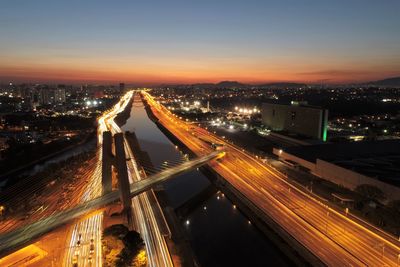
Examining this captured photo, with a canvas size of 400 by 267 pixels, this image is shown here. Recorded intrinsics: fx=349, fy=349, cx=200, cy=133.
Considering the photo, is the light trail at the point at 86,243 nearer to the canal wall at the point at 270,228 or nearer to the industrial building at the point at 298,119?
the canal wall at the point at 270,228

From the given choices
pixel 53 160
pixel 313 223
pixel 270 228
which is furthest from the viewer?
pixel 53 160

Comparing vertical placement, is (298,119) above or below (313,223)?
above

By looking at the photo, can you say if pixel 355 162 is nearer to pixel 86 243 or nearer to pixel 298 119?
pixel 298 119

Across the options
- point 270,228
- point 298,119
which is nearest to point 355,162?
point 270,228

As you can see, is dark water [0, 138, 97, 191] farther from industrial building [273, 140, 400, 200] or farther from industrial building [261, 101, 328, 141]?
industrial building [261, 101, 328, 141]

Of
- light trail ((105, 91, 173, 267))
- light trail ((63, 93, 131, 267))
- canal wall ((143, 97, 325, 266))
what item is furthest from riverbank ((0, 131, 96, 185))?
canal wall ((143, 97, 325, 266))

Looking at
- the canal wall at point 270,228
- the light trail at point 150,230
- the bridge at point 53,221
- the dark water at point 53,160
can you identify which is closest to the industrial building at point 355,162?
the canal wall at point 270,228
